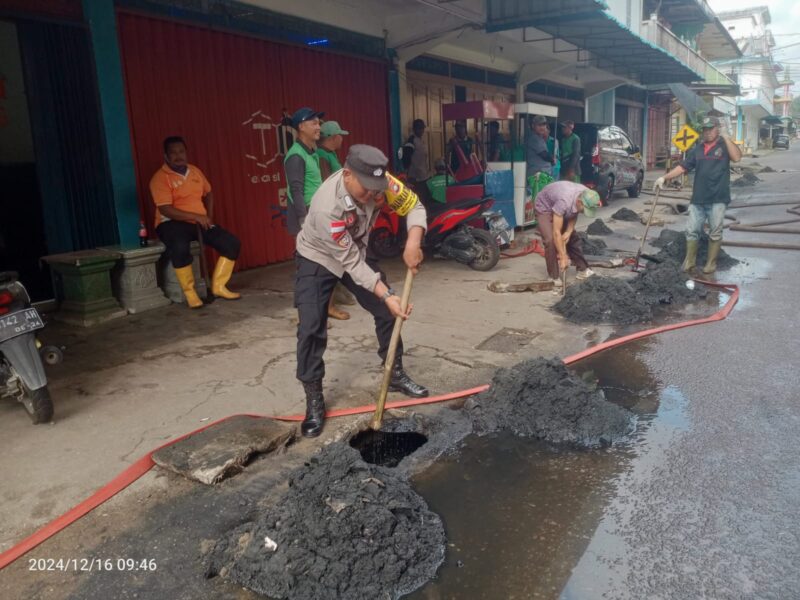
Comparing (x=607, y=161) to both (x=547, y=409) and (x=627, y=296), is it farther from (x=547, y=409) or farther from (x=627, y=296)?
(x=547, y=409)

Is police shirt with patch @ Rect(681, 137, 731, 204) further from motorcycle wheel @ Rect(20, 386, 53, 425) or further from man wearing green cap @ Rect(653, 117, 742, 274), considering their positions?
motorcycle wheel @ Rect(20, 386, 53, 425)

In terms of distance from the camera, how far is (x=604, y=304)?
623 cm

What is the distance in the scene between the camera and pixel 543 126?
10.8 meters

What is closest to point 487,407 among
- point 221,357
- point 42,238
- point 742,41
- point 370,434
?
point 370,434

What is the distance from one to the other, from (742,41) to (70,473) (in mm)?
68740

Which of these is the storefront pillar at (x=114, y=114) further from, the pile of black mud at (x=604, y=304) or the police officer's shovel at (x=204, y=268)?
the pile of black mud at (x=604, y=304)

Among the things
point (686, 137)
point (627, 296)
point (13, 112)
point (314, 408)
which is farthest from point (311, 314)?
point (686, 137)

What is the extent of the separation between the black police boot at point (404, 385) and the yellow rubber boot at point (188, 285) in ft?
9.74

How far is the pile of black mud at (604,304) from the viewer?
242 inches

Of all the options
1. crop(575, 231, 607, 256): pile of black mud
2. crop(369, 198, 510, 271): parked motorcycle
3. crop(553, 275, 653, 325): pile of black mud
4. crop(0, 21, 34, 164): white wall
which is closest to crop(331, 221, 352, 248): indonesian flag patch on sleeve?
crop(553, 275, 653, 325): pile of black mud

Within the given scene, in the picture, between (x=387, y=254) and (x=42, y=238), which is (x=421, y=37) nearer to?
(x=387, y=254)

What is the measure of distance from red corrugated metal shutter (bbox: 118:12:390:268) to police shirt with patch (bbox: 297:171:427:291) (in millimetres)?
3588

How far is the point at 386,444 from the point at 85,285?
3.70 m

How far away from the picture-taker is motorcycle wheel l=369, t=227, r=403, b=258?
9.04 metres
